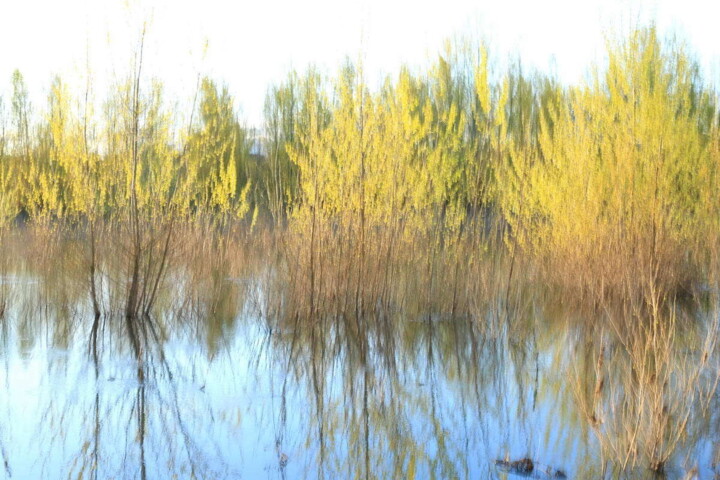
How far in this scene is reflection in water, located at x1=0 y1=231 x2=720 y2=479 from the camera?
3.46m

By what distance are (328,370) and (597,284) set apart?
9.73 ft

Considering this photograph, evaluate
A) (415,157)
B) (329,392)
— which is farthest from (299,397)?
(415,157)

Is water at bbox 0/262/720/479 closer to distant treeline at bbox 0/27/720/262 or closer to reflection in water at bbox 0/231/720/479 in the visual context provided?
reflection in water at bbox 0/231/720/479

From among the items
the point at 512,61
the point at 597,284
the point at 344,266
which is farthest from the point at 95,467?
the point at 512,61

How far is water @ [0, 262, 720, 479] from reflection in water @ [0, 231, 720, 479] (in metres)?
0.02

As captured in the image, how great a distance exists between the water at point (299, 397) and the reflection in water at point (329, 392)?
0.02m

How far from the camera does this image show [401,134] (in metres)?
6.48

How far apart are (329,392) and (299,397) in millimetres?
221

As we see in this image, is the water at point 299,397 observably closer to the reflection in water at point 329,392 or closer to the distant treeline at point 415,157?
the reflection in water at point 329,392

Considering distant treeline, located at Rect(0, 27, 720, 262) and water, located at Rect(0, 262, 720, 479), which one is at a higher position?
distant treeline, located at Rect(0, 27, 720, 262)

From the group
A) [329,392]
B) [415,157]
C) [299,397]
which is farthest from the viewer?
[415,157]

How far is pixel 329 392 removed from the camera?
4.71 meters

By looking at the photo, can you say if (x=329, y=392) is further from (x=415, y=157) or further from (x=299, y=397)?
(x=415, y=157)

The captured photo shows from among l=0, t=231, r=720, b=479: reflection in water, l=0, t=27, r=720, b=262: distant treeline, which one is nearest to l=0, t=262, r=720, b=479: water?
l=0, t=231, r=720, b=479: reflection in water
